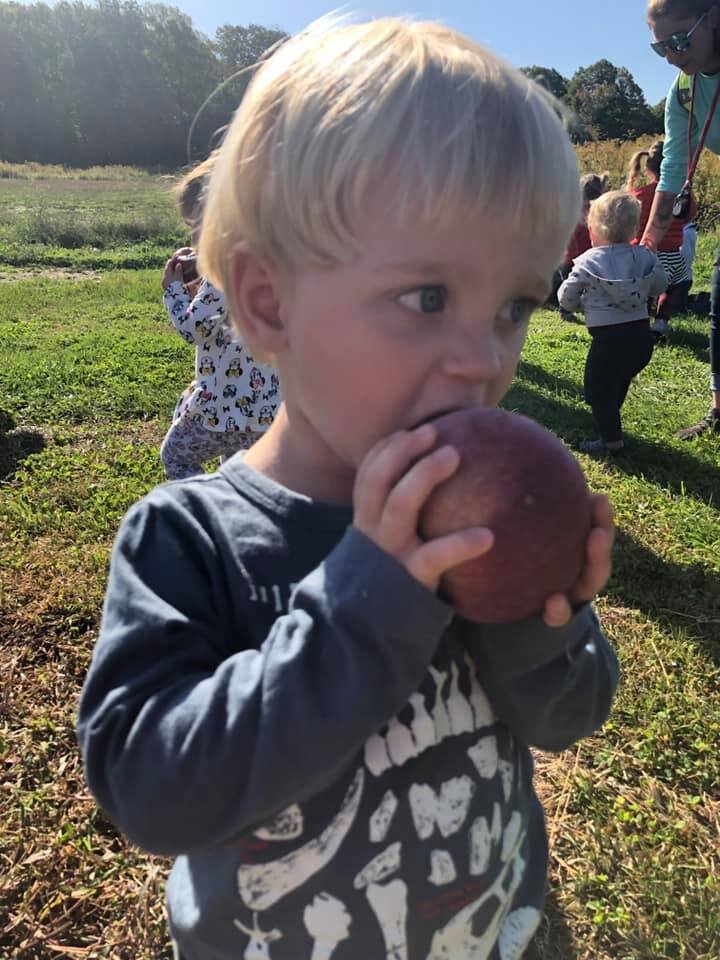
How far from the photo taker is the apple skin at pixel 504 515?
3.06 ft

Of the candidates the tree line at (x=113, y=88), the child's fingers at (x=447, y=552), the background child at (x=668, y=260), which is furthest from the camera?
the tree line at (x=113, y=88)

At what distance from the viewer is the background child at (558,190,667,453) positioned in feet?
16.7

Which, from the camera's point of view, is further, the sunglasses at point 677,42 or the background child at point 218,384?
the sunglasses at point 677,42

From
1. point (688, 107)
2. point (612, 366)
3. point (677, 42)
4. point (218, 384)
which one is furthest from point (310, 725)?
point (688, 107)

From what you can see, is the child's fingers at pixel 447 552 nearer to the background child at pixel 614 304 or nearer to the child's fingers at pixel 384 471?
the child's fingers at pixel 384 471

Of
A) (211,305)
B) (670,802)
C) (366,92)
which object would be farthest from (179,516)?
(211,305)

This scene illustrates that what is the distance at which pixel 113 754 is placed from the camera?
0.98 meters

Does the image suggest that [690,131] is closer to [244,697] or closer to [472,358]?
[472,358]

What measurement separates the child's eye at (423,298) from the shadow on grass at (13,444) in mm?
4198

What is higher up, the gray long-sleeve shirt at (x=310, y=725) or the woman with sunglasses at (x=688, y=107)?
the woman with sunglasses at (x=688, y=107)

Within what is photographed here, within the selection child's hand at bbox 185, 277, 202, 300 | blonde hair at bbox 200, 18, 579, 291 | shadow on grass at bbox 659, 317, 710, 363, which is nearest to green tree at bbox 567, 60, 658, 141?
shadow on grass at bbox 659, 317, 710, 363

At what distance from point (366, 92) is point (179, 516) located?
66 centimetres

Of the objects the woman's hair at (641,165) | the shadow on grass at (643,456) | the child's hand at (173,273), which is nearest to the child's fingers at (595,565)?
the child's hand at (173,273)

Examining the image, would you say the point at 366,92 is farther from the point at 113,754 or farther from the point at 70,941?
the point at 70,941
